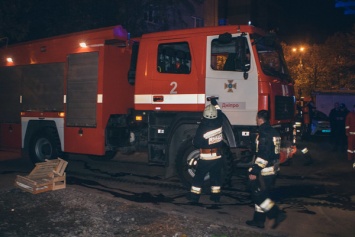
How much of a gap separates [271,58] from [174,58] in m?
1.82

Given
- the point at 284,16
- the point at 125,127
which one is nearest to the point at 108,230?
the point at 125,127

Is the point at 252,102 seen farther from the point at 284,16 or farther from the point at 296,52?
the point at 284,16

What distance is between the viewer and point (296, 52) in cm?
2892

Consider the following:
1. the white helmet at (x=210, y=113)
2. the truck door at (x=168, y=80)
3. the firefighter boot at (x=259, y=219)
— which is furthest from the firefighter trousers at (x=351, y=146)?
the firefighter boot at (x=259, y=219)

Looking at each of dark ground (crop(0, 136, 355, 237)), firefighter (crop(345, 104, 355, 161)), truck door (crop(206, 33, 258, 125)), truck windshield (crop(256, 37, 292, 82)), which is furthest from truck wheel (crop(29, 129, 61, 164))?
firefighter (crop(345, 104, 355, 161))

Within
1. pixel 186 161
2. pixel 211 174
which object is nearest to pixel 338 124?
pixel 186 161

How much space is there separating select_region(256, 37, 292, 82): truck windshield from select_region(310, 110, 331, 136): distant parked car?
36.1ft

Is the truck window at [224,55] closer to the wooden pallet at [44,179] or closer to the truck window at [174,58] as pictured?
the truck window at [174,58]

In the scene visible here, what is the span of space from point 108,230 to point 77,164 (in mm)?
5380

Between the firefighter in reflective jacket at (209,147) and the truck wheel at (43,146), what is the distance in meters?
4.25

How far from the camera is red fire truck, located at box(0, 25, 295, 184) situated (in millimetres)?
6414

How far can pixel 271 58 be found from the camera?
6824 mm

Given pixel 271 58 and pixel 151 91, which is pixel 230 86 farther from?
pixel 151 91

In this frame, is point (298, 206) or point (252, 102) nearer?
point (298, 206)
